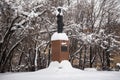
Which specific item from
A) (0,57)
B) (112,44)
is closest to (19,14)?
(0,57)

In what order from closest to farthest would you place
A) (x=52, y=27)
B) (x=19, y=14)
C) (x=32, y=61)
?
(x=19, y=14) < (x=52, y=27) < (x=32, y=61)

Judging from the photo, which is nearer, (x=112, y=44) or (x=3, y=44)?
(x=3, y=44)

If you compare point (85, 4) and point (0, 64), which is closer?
point (0, 64)

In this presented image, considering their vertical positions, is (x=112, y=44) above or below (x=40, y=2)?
below

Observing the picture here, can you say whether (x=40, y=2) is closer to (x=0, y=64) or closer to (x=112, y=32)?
(x=0, y=64)

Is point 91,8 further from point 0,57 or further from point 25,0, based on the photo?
point 0,57

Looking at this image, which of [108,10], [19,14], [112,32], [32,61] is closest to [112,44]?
[112,32]

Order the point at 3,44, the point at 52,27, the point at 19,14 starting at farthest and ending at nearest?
the point at 52,27, the point at 3,44, the point at 19,14

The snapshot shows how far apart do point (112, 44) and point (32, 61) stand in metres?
10.1

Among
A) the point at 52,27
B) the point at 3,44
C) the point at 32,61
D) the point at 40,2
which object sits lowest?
the point at 32,61

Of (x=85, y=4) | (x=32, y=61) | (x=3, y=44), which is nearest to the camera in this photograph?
(x=3, y=44)

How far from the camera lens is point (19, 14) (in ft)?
60.0

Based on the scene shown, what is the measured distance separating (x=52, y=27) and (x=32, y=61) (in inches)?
276

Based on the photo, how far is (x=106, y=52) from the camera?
105 ft
